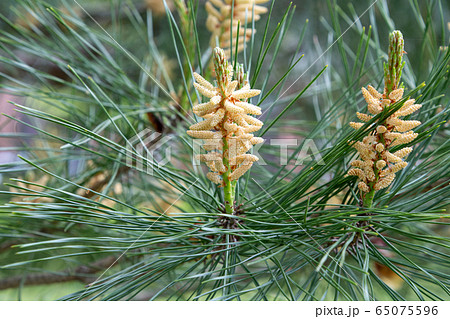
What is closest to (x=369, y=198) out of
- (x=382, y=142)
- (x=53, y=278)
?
(x=382, y=142)

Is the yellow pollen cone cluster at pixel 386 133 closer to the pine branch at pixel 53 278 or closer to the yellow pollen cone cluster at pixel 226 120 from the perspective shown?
the yellow pollen cone cluster at pixel 226 120

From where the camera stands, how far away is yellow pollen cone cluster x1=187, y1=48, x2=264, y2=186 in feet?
0.97

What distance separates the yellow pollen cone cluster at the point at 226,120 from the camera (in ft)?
0.97

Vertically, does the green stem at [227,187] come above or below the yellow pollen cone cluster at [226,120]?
below

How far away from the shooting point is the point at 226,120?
12.2 inches

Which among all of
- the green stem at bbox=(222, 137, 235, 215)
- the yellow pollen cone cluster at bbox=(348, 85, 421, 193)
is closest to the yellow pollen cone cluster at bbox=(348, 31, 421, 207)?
the yellow pollen cone cluster at bbox=(348, 85, 421, 193)

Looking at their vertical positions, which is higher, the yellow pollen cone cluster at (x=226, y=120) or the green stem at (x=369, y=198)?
the yellow pollen cone cluster at (x=226, y=120)

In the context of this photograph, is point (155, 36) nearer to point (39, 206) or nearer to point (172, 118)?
point (172, 118)

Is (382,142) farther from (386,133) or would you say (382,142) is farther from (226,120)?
(226,120)

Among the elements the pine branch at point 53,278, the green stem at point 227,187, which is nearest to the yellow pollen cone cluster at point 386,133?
the green stem at point 227,187

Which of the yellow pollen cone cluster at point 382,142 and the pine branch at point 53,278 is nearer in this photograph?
the yellow pollen cone cluster at point 382,142

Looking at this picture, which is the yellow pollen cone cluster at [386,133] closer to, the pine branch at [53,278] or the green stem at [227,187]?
the green stem at [227,187]

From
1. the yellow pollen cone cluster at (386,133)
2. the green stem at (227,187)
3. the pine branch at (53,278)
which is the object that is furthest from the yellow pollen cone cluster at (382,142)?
the pine branch at (53,278)

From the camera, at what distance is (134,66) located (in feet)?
2.79
